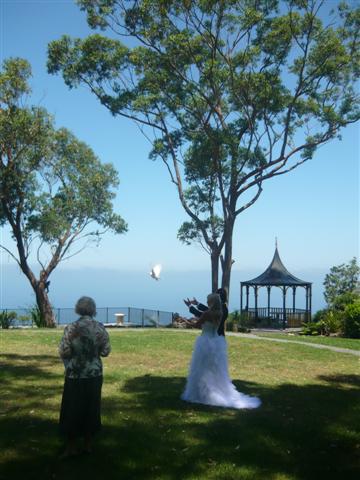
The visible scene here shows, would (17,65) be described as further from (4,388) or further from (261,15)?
(4,388)

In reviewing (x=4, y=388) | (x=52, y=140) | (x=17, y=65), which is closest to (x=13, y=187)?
(x=52, y=140)

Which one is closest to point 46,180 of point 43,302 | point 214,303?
point 43,302

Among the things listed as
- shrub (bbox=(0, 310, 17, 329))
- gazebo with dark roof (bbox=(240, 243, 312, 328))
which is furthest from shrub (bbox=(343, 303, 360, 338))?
shrub (bbox=(0, 310, 17, 329))

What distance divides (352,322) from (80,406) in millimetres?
19759

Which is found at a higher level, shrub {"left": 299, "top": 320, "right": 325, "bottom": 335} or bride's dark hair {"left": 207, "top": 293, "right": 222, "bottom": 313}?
bride's dark hair {"left": 207, "top": 293, "right": 222, "bottom": 313}

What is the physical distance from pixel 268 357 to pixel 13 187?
→ 20.6 m

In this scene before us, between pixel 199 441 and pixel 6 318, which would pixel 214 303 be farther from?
pixel 6 318

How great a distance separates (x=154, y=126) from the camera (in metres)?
23.7

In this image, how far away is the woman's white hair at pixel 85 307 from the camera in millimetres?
6207

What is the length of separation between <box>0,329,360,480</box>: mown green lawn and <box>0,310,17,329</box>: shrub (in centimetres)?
1510

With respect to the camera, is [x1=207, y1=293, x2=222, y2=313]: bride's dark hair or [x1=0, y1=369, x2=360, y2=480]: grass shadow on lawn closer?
[x1=0, y1=369, x2=360, y2=480]: grass shadow on lawn

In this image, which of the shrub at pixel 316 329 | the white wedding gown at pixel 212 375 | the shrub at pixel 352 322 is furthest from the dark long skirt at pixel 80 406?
the shrub at pixel 316 329

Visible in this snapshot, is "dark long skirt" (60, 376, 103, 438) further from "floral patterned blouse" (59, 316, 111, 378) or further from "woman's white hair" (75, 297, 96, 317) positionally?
"woman's white hair" (75, 297, 96, 317)

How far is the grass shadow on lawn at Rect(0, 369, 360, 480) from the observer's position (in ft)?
19.2
